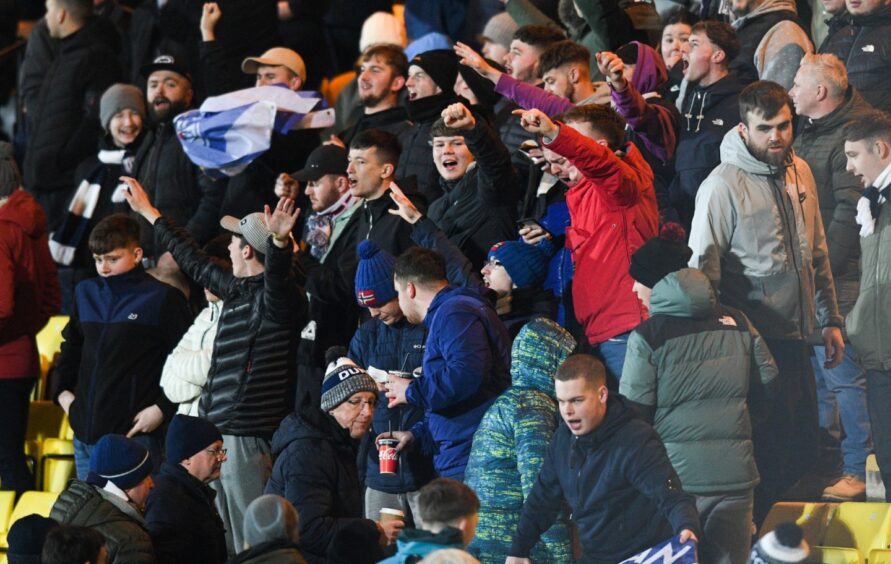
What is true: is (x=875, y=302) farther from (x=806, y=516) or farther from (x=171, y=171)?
(x=171, y=171)

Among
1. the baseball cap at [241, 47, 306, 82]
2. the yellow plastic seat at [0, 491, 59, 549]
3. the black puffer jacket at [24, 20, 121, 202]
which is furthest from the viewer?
the black puffer jacket at [24, 20, 121, 202]

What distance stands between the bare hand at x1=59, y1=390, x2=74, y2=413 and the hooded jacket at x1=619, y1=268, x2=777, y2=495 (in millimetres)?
3498

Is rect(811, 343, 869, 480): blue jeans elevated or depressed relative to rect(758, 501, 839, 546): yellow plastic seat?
A: elevated

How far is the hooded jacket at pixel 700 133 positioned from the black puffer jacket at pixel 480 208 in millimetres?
836

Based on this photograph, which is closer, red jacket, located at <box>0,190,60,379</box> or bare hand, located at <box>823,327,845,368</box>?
bare hand, located at <box>823,327,845,368</box>

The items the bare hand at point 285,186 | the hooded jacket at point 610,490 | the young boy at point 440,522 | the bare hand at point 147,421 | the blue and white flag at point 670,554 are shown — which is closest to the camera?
the young boy at point 440,522

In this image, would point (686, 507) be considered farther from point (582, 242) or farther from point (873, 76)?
point (873, 76)

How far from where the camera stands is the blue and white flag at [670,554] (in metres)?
6.24

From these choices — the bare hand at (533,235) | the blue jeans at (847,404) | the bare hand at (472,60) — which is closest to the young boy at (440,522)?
the bare hand at (533,235)

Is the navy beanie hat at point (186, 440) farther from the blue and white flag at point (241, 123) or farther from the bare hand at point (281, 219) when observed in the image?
the blue and white flag at point (241, 123)

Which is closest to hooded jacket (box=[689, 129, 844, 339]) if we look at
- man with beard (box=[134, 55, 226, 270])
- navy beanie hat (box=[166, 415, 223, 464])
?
navy beanie hat (box=[166, 415, 223, 464])

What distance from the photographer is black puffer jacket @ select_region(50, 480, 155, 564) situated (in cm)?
670

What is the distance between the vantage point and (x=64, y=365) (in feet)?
30.5

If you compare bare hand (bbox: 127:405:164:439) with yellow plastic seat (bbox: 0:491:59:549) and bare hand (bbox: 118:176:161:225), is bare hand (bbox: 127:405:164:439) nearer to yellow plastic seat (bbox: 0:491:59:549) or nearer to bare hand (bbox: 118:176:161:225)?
yellow plastic seat (bbox: 0:491:59:549)
